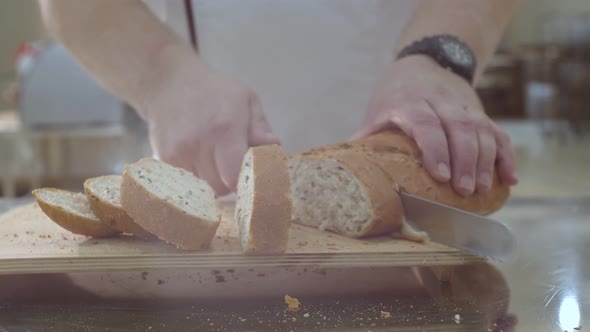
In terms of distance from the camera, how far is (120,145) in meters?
A: 4.95

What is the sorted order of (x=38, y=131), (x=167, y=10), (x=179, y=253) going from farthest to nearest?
(x=38, y=131)
(x=167, y=10)
(x=179, y=253)

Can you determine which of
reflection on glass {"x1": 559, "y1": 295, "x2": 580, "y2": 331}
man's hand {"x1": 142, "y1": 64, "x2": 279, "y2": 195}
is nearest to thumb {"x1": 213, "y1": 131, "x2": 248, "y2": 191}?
man's hand {"x1": 142, "y1": 64, "x2": 279, "y2": 195}

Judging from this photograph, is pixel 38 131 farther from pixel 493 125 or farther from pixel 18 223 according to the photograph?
pixel 493 125

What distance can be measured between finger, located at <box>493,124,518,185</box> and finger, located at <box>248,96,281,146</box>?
0.48 meters

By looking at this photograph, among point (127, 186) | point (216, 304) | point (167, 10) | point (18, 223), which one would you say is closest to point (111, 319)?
point (216, 304)

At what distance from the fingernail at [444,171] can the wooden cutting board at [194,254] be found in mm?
192

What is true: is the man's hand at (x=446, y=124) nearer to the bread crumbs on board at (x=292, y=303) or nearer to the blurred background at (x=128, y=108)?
the bread crumbs on board at (x=292, y=303)

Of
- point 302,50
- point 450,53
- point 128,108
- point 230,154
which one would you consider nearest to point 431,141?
point 450,53

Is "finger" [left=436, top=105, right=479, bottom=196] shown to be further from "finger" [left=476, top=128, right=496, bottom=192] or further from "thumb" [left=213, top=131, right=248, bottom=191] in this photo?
"thumb" [left=213, top=131, right=248, bottom=191]

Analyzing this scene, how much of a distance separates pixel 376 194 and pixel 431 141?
0.19 m

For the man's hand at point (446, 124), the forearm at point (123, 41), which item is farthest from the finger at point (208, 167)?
the man's hand at point (446, 124)

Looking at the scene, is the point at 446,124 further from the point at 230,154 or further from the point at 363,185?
the point at 230,154

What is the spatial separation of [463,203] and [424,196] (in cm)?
12

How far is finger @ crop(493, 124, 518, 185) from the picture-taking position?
139 centimetres
